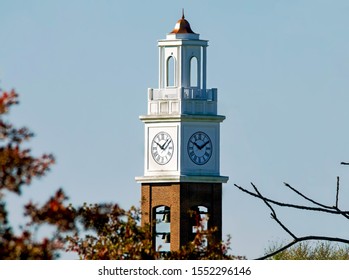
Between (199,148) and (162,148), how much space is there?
1.27 meters

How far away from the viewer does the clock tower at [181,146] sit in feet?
198

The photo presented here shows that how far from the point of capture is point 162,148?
6134 cm

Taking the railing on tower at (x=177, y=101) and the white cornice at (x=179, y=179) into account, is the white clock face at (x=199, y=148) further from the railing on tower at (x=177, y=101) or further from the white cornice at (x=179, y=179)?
the railing on tower at (x=177, y=101)

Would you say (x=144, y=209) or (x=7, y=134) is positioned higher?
(x=144, y=209)

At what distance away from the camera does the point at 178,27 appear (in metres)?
63.3

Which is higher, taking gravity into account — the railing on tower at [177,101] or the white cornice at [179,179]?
the railing on tower at [177,101]

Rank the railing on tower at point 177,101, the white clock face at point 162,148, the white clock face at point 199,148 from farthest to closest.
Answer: the railing on tower at point 177,101 < the white clock face at point 199,148 < the white clock face at point 162,148

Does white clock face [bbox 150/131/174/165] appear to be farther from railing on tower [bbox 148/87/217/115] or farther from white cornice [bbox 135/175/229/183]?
railing on tower [bbox 148/87/217/115]

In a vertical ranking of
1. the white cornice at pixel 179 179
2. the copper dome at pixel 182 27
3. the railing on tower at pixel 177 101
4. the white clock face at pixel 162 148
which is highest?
the copper dome at pixel 182 27

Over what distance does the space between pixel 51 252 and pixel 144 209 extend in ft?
172

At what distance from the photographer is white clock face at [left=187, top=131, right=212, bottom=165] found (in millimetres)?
60906

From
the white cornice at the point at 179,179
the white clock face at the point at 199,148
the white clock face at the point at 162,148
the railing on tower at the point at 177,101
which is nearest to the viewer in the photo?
the white cornice at the point at 179,179
